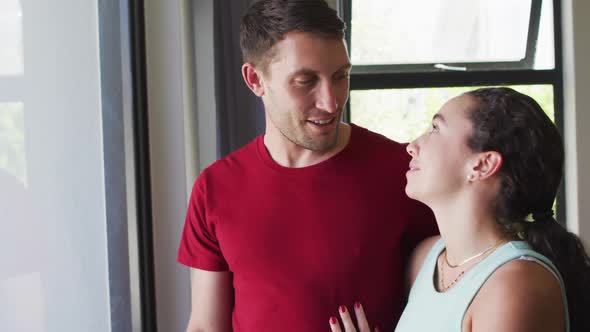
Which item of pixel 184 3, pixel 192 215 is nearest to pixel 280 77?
pixel 192 215

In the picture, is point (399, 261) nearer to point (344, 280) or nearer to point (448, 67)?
point (344, 280)

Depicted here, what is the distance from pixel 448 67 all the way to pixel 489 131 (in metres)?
2.35

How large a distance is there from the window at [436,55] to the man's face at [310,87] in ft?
6.39

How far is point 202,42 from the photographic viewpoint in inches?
98.3

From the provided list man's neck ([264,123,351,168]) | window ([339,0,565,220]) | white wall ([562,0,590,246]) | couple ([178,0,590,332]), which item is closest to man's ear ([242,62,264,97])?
couple ([178,0,590,332])

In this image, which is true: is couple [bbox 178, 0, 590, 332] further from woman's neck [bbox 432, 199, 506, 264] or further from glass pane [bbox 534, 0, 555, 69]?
glass pane [bbox 534, 0, 555, 69]

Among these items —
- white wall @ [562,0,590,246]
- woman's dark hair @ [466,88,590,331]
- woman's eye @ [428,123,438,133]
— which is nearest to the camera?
woman's dark hair @ [466,88,590,331]

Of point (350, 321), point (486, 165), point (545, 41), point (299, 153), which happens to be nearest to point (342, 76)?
point (299, 153)

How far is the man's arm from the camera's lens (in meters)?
1.58

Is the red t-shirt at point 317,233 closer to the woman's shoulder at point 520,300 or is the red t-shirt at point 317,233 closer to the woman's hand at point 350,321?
the woman's hand at point 350,321

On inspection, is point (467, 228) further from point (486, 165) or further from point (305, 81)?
point (305, 81)

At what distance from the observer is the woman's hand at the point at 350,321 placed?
1.36 metres

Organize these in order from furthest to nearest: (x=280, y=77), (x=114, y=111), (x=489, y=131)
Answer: (x=114, y=111)
(x=280, y=77)
(x=489, y=131)

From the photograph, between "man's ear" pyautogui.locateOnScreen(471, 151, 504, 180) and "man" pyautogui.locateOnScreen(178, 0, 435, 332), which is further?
"man" pyautogui.locateOnScreen(178, 0, 435, 332)
